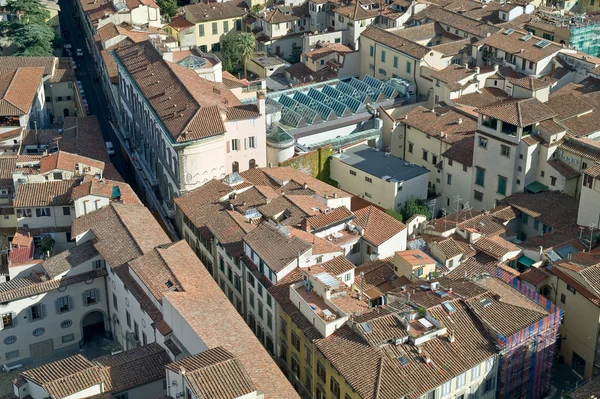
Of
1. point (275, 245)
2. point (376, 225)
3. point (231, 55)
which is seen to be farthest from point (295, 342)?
point (231, 55)

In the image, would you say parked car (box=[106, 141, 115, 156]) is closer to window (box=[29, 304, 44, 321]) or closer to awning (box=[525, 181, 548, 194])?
window (box=[29, 304, 44, 321])

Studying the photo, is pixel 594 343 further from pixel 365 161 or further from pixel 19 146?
pixel 19 146

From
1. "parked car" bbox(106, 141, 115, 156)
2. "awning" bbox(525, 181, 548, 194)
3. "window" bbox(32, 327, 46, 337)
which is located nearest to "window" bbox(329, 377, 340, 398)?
"window" bbox(32, 327, 46, 337)

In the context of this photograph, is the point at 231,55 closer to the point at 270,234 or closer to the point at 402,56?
the point at 402,56

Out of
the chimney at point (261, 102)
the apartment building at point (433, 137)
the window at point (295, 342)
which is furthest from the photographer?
the apartment building at point (433, 137)

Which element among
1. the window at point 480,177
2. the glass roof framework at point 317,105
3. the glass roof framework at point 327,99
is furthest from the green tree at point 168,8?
the window at point 480,177

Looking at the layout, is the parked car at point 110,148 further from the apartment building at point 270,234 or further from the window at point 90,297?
the window at point 90,297

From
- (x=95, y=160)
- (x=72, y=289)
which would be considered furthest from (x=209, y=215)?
(x=95, y=160)
